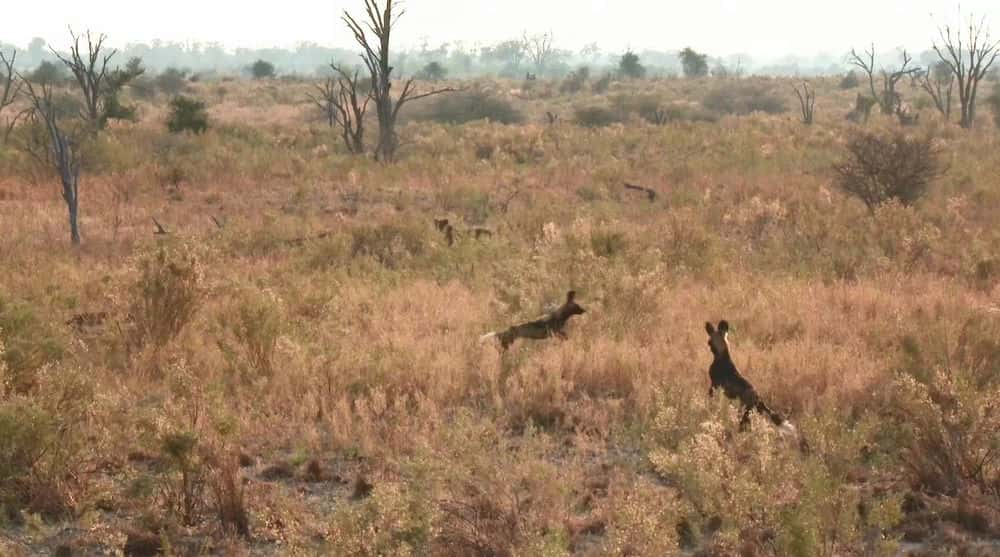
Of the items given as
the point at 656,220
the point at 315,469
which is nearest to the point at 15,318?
the point at 315,469

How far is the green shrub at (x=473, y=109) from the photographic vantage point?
3894cm

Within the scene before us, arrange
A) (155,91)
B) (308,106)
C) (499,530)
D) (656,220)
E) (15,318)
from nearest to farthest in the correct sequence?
(499,530)
(15,318)
(656,220)
(308,106)
(155,91)

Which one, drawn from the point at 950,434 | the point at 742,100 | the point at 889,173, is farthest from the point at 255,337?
the point at 742,100

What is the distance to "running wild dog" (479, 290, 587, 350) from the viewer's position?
7379 millimetres

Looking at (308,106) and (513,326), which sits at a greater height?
(308,106)

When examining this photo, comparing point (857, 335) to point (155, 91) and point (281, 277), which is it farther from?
point (155, 91)

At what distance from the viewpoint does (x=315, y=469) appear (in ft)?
17.1

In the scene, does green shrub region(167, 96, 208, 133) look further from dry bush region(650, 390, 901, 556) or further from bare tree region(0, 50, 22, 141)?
dry bush region(650, 390, 901, 556)

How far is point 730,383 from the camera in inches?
230

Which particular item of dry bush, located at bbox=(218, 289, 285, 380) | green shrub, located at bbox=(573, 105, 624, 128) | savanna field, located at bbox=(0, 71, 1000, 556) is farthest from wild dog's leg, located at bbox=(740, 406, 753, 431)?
green shrub, located at bbox=(573, 105, 624, 128)

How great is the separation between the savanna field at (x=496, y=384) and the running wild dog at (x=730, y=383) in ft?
0.65

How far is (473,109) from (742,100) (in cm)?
1462

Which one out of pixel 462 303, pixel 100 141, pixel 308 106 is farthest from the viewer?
pixel 308 106

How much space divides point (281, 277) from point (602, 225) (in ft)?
12.5
